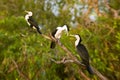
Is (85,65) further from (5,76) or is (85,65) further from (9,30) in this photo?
(9,30)

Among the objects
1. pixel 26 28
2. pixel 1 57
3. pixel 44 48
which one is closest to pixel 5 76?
pixel 1 57

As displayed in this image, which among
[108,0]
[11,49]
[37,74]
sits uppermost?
[108,0]

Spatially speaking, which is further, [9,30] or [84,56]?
[9,30]

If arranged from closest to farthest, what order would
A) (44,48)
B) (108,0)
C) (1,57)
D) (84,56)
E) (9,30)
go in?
1. (84,56)
2. (44,48)
3. (1,57)
4. (9,30)
5. (108,0)

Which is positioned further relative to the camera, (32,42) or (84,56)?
(32,42)

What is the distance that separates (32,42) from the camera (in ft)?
27.5

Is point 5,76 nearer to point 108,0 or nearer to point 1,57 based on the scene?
point 1,57

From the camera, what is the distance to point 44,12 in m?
18.3

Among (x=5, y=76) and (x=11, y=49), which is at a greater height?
(x=11, y=49)

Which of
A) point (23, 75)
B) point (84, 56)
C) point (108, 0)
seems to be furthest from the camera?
point (108, 0)

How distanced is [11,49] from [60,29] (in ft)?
4.01

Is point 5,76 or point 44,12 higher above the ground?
point 44,12

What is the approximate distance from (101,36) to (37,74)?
160cm

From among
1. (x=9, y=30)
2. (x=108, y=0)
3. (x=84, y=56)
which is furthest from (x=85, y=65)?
(x=108, y=0)
